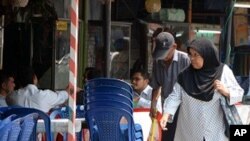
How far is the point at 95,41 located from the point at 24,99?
121 inches

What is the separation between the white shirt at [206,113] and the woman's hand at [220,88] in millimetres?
50

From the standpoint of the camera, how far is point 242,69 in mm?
10141

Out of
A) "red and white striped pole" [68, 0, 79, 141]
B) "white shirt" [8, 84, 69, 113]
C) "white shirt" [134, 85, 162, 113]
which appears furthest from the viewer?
"white shirt" [134, 85, 162, 113]

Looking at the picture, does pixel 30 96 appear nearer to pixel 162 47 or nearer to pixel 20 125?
pixel 162 47

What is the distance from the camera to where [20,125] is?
481 centimetres

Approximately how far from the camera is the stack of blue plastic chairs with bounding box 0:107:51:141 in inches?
178

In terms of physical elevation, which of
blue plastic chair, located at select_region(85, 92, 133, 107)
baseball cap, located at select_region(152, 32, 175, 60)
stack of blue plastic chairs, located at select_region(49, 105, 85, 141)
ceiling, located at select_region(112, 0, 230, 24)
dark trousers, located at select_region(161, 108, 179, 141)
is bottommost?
dark trousers, located at select_region(161, 108, 179, 141)

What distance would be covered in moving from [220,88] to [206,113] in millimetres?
309

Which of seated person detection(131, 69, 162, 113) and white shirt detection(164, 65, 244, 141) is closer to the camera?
white shirt detection(164, 65, 244, 141)

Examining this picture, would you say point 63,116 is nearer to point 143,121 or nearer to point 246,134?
point 143,121

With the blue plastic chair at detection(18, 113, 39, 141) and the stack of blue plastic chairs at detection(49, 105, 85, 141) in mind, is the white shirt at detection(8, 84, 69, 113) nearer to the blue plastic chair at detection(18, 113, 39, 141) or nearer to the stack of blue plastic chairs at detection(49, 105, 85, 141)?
the stack of blue plastic chairs at detection(49, 105, 85, 141)

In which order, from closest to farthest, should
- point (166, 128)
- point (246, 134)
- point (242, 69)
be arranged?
1. point (166, 128)
2. point (246, 134)
3. point (242, 69)

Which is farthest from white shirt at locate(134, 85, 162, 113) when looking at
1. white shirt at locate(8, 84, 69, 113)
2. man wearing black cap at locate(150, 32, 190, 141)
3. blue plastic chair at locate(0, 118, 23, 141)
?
blue plastic chair at locate(0, 118, 23, 141)

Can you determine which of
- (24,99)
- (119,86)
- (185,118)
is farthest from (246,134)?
(24,99)
